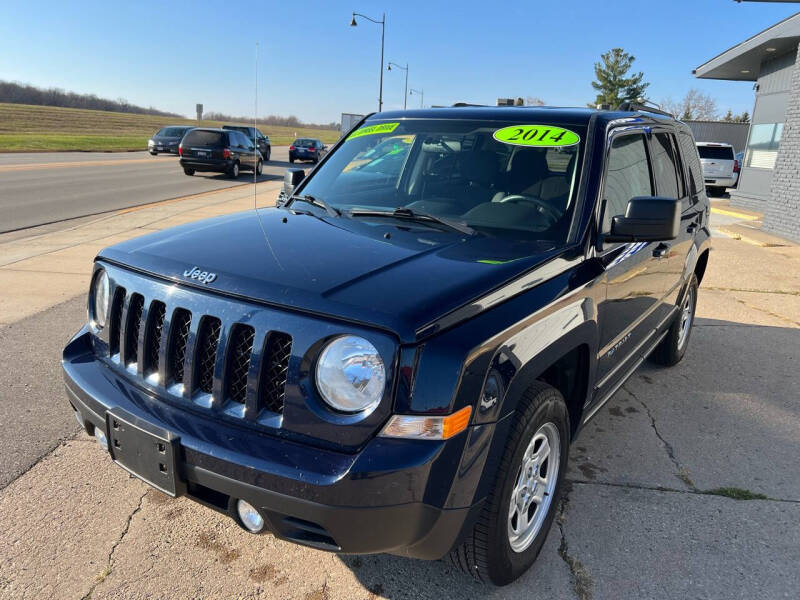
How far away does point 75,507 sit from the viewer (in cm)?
290

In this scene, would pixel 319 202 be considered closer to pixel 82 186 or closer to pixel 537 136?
pixel 537 136

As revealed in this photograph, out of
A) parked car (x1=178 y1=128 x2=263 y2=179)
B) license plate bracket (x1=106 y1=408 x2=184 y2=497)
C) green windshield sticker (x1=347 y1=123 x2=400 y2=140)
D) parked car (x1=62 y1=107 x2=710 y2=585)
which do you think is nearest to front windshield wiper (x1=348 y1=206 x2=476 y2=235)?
parked car (x1=62 y1=107 x2=710 y2=585)

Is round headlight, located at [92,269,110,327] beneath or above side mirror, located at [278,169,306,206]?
beneath

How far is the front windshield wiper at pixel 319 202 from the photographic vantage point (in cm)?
323

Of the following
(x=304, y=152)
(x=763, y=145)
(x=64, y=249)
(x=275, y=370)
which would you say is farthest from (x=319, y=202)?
(x=304, y=152)

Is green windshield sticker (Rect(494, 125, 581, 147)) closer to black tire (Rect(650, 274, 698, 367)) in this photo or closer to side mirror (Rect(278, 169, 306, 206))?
side mirror (Rect(278, 169, 306, 206))

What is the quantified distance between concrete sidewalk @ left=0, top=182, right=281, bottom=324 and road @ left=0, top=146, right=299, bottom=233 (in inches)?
36.5

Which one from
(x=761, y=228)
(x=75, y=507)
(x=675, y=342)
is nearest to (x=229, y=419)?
(x=75, y=507)

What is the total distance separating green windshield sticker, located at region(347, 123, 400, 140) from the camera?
3.85 meters

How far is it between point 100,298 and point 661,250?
309 cm

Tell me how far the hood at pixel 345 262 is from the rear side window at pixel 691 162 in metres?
2.62

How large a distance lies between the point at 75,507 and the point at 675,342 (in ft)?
13.9

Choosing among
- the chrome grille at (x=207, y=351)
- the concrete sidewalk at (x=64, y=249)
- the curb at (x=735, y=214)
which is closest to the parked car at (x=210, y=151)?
the concrete sidewalk at (x=64, y=249)

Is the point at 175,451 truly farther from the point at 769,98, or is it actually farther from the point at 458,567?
the point at 769,98
